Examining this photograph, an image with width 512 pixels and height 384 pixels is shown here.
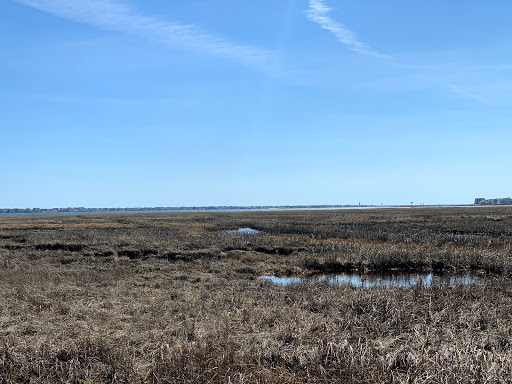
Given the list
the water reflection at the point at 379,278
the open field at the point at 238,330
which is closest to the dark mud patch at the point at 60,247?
the open field at the point at 238,330

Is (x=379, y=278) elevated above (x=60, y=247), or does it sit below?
below

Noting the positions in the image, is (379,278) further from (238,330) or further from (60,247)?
(60,247)

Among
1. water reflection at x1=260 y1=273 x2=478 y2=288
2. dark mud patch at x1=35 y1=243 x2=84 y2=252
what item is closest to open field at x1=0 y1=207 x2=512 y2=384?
water reflection at x1=260 y1=273 x2=478 y2=288

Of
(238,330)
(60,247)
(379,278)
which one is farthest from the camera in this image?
(60,247)

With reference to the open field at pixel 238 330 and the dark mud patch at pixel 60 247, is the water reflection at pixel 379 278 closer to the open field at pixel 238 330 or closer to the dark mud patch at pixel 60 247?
the open field at pixel 238 330

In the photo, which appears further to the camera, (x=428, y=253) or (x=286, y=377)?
(x=428, y=253)

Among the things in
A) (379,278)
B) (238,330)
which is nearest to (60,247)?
(379,278)

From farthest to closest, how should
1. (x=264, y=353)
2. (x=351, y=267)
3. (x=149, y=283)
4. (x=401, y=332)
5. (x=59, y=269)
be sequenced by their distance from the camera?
(x=351, y=267)
(x=59, y=269)
(x=149, y=283)
(x=401, y=332)
(x=264, y=353)

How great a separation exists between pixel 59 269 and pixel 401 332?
1713cm

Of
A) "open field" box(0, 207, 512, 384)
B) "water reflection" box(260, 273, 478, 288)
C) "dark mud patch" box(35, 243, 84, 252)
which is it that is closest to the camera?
"open field" box(0, 207, 512, 384)

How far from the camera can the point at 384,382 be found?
21.6 feet

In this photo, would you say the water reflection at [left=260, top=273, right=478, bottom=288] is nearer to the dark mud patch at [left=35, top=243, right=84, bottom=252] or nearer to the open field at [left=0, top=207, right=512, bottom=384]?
the open field at [left=0, top=207, right=512, bottom=384]

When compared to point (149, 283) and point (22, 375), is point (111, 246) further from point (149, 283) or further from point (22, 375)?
point (22, 375)

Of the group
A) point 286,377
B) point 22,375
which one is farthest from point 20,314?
point 286,377
